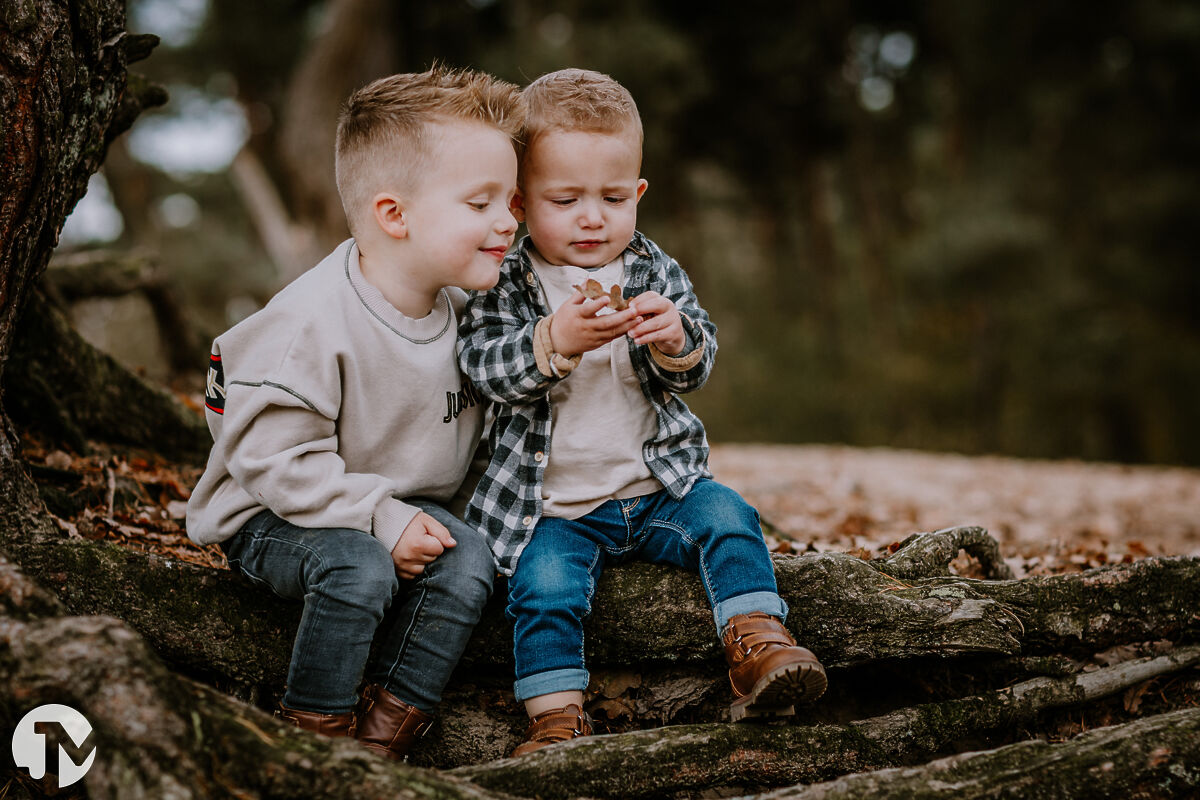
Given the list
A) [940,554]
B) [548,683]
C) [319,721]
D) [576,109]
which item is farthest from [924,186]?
[319,721]

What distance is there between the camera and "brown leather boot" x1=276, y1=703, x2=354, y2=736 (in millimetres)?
2287

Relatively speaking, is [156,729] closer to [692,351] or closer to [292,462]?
[292,462]

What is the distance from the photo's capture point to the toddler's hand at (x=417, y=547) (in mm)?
2434

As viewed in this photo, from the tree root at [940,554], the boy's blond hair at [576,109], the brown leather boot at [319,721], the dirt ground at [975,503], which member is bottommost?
the brown leather boot at [319,721]

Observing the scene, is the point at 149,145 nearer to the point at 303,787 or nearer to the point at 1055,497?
the point at 1055,497

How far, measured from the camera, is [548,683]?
2434mm

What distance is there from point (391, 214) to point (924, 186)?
16.1 metres

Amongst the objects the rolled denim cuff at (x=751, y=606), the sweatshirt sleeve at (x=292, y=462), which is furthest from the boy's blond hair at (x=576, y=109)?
the rolled denim cuff at (x=751, y=606)

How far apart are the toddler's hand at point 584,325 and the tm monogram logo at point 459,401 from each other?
1.27 ft

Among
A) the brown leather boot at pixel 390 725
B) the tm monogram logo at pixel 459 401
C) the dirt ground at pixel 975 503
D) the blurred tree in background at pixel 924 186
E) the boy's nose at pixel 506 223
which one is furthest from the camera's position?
the blurred tree in background at pixel 924 186

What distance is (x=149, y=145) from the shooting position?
17.2 metres

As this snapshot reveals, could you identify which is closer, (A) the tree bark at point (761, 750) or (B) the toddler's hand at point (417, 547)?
(A) the tree bark at point (761, 750)

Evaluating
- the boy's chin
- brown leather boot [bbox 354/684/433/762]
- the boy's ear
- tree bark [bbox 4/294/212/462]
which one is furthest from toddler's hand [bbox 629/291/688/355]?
tree bark [bbox 4/294/212/462]

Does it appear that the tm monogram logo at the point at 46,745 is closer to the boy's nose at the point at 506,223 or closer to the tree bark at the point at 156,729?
the tree bark at the point at 156,729
